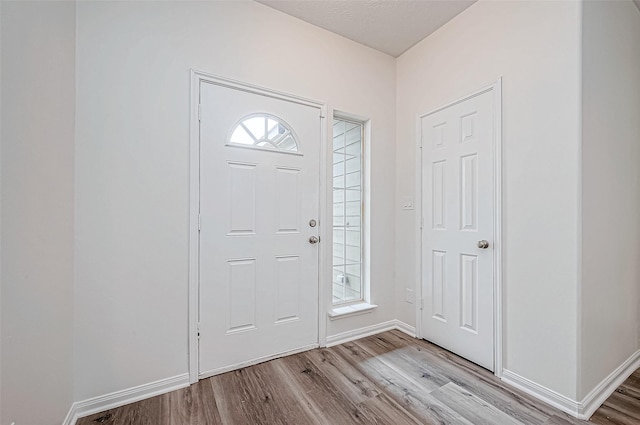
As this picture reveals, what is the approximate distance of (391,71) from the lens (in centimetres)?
278

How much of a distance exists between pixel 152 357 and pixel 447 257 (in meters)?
2.24

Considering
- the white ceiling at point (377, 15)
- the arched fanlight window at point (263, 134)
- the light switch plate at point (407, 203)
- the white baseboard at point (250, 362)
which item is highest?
the white ceiling at point (377, 15)

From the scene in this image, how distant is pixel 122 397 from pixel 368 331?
6.17ft

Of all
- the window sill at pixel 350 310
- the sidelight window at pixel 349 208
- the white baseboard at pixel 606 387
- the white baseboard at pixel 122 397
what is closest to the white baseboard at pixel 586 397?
the white baseboard at pixel 606 387

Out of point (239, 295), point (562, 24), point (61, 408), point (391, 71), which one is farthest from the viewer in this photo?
point (391, 71)

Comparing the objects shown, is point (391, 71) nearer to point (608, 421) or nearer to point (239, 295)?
point (239, 295)

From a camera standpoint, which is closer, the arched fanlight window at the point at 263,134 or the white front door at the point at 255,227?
the white front door at the point at 255,227

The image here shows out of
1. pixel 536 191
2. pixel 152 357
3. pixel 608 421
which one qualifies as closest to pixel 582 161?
pixel 536 191

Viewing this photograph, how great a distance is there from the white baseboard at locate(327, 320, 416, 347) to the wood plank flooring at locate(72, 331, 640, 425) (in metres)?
0.26

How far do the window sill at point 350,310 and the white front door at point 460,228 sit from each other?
0.49m

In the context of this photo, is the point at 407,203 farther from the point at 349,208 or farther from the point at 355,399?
the point at 355,399

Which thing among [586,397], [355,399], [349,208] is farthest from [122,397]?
[586,397]

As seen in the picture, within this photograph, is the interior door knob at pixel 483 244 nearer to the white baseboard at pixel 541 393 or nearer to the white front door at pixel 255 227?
the white baseboard at pixel 541 393

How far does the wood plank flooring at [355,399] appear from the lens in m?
1.51
